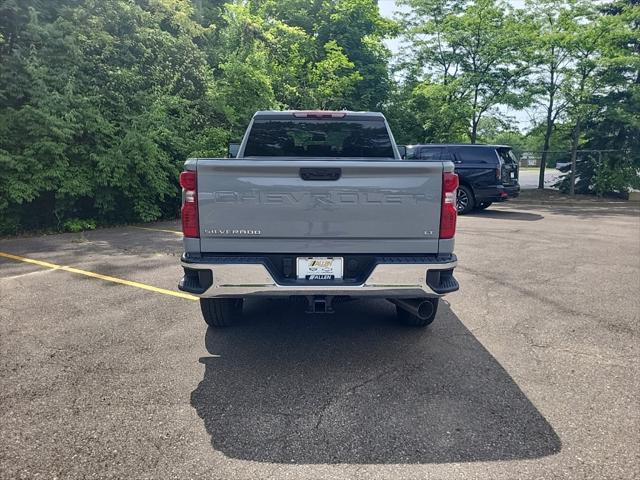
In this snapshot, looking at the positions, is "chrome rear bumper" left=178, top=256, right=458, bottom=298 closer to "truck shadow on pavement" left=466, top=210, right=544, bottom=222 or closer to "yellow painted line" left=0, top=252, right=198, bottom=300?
"yellow painted line" left=0, top=252, right=198, bottom=300

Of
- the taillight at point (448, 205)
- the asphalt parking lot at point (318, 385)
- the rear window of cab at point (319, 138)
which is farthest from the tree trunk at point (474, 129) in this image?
the taillight at point (448, 205)

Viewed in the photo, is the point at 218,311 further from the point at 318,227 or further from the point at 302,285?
the point at 318,227

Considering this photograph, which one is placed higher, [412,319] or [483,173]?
[483,173]

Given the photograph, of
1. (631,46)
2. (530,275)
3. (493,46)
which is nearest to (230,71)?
(530,275)

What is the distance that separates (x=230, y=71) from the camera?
1272 cm

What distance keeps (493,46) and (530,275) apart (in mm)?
17461

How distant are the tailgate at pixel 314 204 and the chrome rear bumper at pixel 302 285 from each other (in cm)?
16

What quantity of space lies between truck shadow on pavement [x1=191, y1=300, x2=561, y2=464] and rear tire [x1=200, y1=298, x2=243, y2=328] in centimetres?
11

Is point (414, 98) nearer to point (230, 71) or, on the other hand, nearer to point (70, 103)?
point (230, 71)

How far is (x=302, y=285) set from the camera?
338 centimetres

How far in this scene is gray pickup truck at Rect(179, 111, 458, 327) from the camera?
10.8 feet

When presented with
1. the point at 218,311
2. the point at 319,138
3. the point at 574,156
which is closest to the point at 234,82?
the point at 319,138

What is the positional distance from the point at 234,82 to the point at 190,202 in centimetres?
1050

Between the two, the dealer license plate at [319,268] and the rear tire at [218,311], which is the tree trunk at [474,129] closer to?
the rear tire at [218,311]
